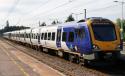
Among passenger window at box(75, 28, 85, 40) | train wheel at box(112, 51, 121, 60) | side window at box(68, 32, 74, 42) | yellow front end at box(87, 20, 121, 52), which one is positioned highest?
passenger window at box(75, 28, 85, 40)

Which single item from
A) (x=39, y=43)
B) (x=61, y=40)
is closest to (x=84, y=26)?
(x=61, y=40)

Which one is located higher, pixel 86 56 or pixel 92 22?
pixel 92 22

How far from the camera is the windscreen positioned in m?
19.0

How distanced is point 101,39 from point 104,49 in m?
0.66

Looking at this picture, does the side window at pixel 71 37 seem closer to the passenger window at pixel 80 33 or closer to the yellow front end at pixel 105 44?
the passenger window at pixel 80 33

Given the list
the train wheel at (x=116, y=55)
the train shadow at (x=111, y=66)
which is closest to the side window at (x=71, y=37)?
the train shadow at (x=111, y=66)

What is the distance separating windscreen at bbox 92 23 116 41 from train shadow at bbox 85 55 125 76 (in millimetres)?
1297

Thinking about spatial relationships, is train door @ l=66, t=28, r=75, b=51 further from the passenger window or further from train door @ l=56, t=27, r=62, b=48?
train door @ l=56, t=27, r=62, b=48

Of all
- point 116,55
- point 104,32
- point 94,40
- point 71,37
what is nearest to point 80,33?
point 104,32

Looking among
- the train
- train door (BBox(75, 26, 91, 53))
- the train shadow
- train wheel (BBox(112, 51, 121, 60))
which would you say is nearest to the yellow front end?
the train

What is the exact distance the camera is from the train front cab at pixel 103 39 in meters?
18.4

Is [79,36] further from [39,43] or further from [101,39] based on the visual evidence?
[39,43]

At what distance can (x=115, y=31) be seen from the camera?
1944cm

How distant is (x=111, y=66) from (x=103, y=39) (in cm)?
209
